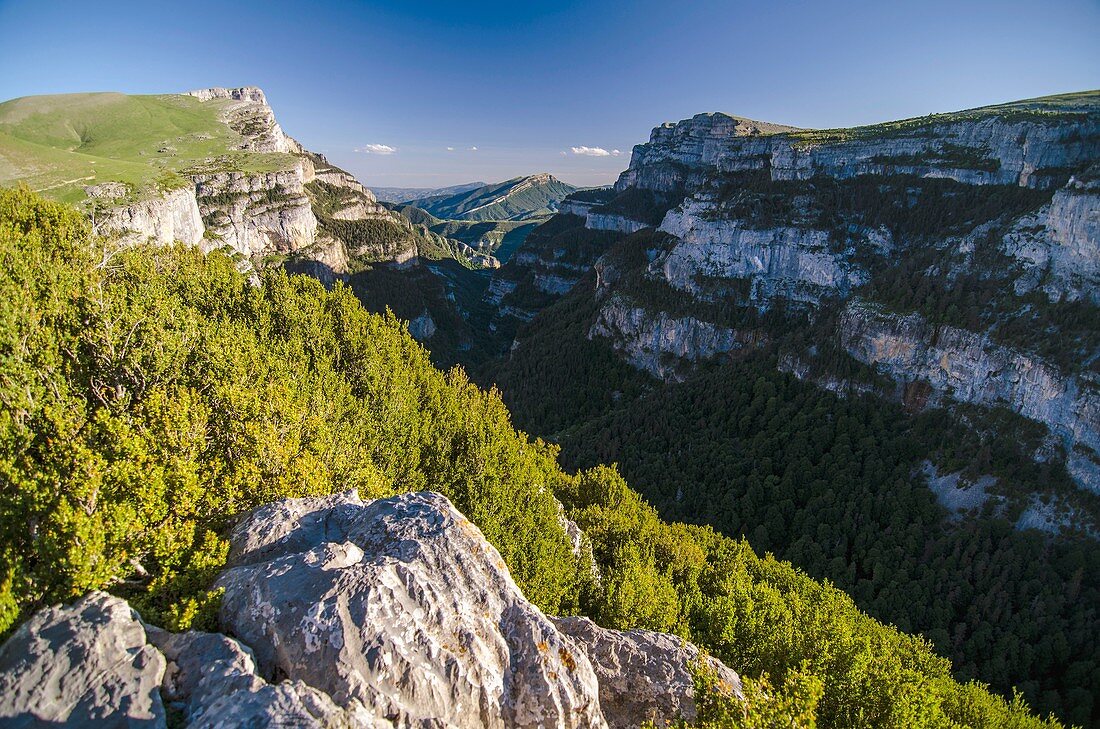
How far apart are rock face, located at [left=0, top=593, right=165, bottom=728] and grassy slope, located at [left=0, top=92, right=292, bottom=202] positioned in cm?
10774

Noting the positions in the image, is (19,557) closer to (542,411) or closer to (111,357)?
(111,357)

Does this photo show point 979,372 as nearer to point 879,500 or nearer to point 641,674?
point 879,500

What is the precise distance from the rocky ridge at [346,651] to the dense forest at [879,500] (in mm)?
48968

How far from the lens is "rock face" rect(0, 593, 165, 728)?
31.8 ft

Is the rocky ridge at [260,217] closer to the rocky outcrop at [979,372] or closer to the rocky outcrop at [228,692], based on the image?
the rocky outcrop at [228,692]

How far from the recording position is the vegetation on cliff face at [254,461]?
13969 millimetres

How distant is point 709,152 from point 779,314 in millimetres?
103531

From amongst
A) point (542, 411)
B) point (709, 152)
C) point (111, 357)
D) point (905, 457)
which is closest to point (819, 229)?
point (905, 457)

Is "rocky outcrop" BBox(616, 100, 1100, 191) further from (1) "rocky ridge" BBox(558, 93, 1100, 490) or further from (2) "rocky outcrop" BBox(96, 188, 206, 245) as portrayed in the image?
(2) "rocky outcrop" BBox(96, 188, 206, 245)

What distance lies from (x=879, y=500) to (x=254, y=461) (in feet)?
253

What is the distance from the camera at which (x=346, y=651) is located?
482 inches

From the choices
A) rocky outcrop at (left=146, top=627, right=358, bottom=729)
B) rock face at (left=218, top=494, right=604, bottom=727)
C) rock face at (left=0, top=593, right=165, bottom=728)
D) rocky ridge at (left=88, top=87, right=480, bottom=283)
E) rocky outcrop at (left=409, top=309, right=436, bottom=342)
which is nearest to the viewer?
rock face at (left=0, top=593, right=165, bottom=728)

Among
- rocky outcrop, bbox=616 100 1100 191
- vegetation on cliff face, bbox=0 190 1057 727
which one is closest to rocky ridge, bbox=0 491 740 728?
vegetation on cliff face, bbox=0 190 1057 727

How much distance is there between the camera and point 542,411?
380 feet
